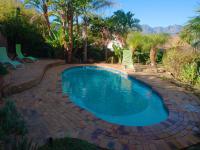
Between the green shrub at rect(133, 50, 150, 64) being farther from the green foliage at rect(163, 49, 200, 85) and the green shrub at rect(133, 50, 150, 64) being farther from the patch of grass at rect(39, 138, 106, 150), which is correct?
the patch of grass at rect(39, 138, 106, 150)

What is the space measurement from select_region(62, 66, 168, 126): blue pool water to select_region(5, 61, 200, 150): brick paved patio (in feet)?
2.18

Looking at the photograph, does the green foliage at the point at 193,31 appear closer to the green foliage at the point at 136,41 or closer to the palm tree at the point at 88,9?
the green foliage at the point at 136,41

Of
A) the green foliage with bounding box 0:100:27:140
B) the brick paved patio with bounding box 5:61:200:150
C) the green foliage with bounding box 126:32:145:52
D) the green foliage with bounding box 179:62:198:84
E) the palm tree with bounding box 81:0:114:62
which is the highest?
the palm tree with bounding box 81:0:114:62

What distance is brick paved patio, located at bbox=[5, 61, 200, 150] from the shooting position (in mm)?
4699

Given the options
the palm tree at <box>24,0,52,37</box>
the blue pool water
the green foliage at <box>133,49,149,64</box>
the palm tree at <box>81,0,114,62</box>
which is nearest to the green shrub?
the green foliage at <box>133,49,149,64</box>

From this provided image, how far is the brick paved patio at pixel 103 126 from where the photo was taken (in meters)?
4.70

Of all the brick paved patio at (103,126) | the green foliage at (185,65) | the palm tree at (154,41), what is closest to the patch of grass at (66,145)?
the brick paved patio at (103,126)

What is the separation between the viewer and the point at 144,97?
8.89m

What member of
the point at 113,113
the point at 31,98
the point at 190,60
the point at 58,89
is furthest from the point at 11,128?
the point at 190,60

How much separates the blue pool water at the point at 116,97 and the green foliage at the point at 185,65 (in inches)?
89.6

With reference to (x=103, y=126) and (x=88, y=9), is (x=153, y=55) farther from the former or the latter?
(x=103, y=126)

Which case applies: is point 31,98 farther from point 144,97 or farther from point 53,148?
point 144,97

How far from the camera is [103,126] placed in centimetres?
537

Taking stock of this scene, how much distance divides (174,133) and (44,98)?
4.27 meters
